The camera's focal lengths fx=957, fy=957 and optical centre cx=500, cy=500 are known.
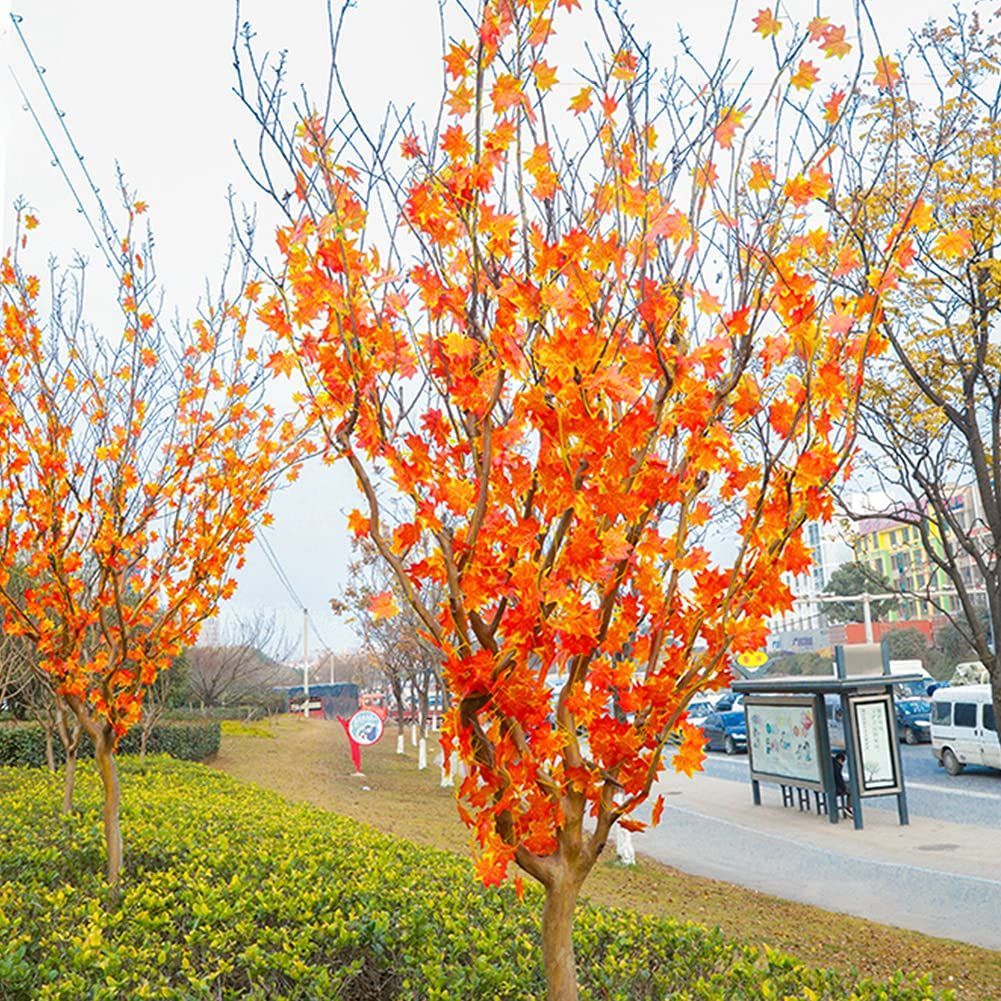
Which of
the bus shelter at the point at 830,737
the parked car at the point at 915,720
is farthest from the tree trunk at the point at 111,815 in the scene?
the parked car at the point at 915,720

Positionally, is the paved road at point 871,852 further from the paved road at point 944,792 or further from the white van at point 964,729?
the white van at point 964,729

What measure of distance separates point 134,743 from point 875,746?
11.2 m

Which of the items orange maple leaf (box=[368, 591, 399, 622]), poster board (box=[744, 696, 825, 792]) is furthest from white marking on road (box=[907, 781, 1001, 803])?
orange maple leaf (box=[368, 591, 399, 622])

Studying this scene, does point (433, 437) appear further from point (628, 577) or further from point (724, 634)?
point (724, 634)

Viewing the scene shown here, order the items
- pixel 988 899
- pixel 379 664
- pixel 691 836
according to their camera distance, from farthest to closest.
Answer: pixel 379 664 < pixel 691 836 < pixel 988 899

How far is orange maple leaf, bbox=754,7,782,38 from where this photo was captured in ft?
8.55

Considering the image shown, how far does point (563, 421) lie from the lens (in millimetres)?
2348

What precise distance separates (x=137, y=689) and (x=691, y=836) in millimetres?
8548

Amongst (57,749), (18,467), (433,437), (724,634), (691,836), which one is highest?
(18,467)

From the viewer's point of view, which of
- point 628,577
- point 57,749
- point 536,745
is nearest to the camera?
point 536,745

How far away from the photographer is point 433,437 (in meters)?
2.64

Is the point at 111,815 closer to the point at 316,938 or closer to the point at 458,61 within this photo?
the point at 316,938

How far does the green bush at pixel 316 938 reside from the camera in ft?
10.6

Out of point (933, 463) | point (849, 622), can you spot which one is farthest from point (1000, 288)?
point (849, 622)
